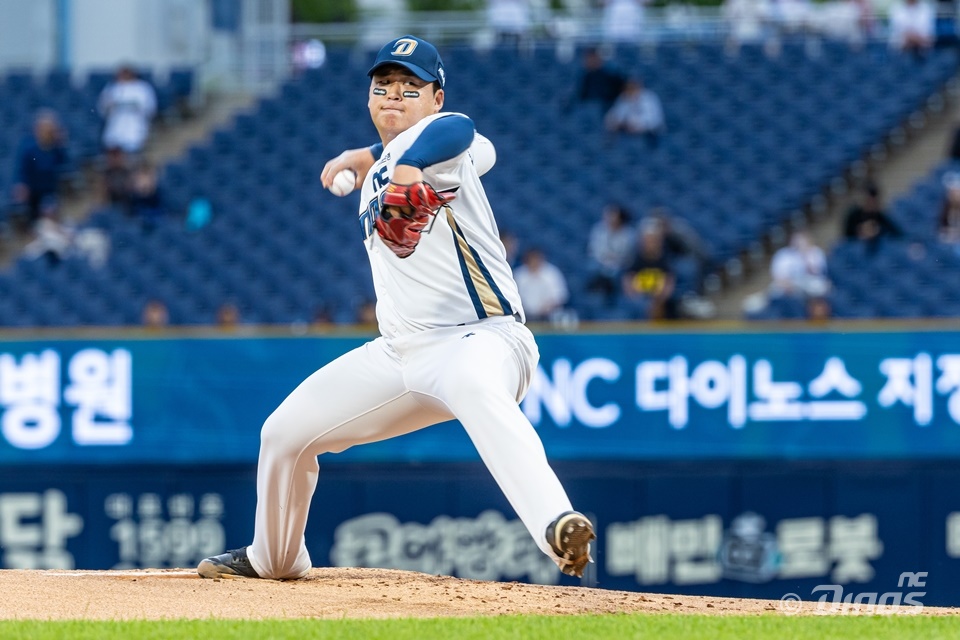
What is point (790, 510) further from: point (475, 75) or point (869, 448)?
point (475, 75)

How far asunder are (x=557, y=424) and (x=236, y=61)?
8.05 meters

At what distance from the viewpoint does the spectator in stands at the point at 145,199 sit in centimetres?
1215

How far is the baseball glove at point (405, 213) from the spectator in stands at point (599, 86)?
9.43m

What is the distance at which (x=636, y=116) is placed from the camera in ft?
42.2

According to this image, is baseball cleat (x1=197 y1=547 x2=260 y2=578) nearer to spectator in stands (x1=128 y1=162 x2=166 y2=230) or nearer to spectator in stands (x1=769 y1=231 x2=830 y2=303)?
spectator in stands (x1=769 y1=231 x2=830 y2=303)

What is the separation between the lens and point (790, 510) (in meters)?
8.62

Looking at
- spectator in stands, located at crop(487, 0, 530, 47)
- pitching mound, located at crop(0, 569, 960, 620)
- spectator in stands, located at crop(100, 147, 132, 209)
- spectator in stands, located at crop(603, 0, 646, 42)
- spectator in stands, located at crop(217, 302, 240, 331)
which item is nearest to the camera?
pitching mound, located at crop(0, 569, 960, 620)

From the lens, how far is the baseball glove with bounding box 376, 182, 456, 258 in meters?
3.77

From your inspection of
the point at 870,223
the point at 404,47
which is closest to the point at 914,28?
the point at 870,223

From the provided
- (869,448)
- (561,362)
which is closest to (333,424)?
(561,362)

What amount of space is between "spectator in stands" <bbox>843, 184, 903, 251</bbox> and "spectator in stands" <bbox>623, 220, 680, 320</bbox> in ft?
5.14

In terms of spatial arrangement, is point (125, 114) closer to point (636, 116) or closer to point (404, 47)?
point (636, 116)

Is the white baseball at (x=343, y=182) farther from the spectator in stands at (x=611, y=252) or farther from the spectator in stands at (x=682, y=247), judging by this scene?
the spectator in stands at (x=682, y=247)

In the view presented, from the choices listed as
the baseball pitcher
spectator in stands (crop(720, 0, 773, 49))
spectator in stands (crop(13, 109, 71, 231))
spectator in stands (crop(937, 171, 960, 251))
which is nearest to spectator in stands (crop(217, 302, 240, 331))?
spectator in stands (crop(13, 109, 71, 231))
